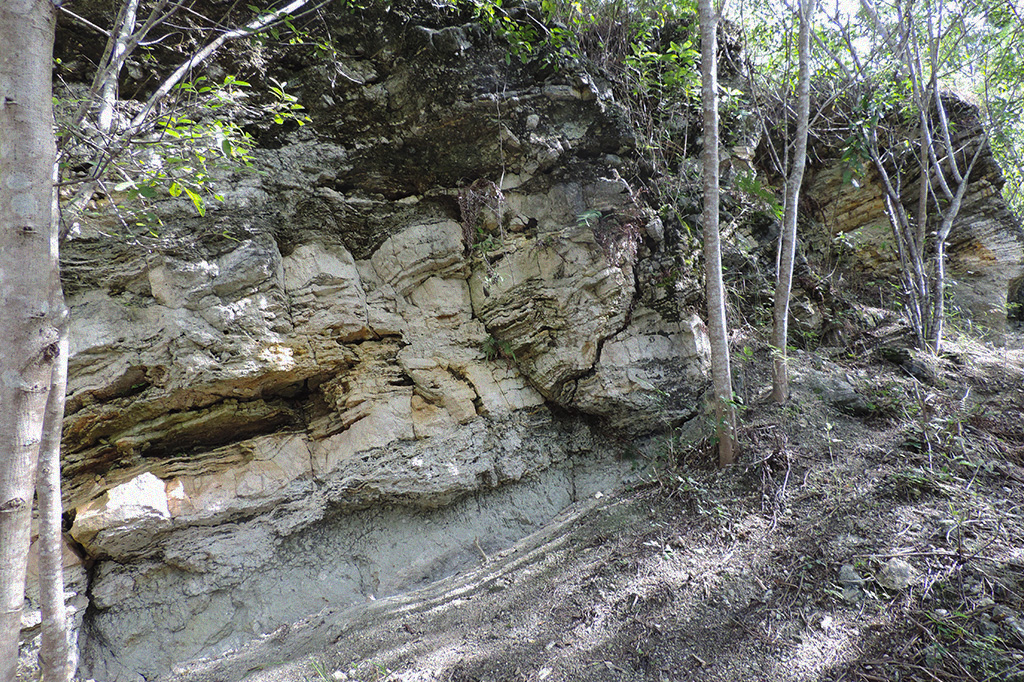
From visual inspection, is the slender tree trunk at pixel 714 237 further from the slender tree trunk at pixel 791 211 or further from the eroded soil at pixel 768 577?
the slender tree trunk at pixel 791 211

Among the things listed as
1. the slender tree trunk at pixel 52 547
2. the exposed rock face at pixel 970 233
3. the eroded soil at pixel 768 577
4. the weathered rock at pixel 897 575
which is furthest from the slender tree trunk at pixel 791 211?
the slender tree trunk at pixel 52 547

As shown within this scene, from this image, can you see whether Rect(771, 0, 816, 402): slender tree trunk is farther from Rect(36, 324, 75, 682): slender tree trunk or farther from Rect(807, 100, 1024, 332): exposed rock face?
Rect(36, 324, 75, 682): slender tree trunk

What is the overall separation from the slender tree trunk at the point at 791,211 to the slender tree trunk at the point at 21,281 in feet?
17.3

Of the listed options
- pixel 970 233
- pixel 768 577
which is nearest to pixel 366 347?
pixel 768 577

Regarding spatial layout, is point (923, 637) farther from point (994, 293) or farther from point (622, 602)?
point (994, 293)

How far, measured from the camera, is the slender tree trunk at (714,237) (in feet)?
13.7

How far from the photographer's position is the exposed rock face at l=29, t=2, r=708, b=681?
13.5 feet

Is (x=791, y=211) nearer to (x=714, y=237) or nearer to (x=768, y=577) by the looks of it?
(x=714, y=237)

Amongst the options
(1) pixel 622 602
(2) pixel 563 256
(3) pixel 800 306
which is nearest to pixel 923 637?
(1) pixel 622 602

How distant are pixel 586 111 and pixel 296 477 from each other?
4.79 meters

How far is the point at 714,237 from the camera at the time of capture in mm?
4246

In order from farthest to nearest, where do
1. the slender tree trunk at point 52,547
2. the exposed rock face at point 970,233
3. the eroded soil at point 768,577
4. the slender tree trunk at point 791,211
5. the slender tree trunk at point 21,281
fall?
the exposed rock face at point 970,233, the slender tree trunk at point 791,211, the eroded soil at point 768,577, the slender tree trunk at point 52,547, the slender tree trunk at point 21,281

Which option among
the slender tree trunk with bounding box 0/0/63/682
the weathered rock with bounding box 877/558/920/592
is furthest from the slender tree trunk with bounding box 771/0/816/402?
the slender tree trunk with bounding box 0/0/63/682

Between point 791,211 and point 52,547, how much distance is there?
19.6 feet
